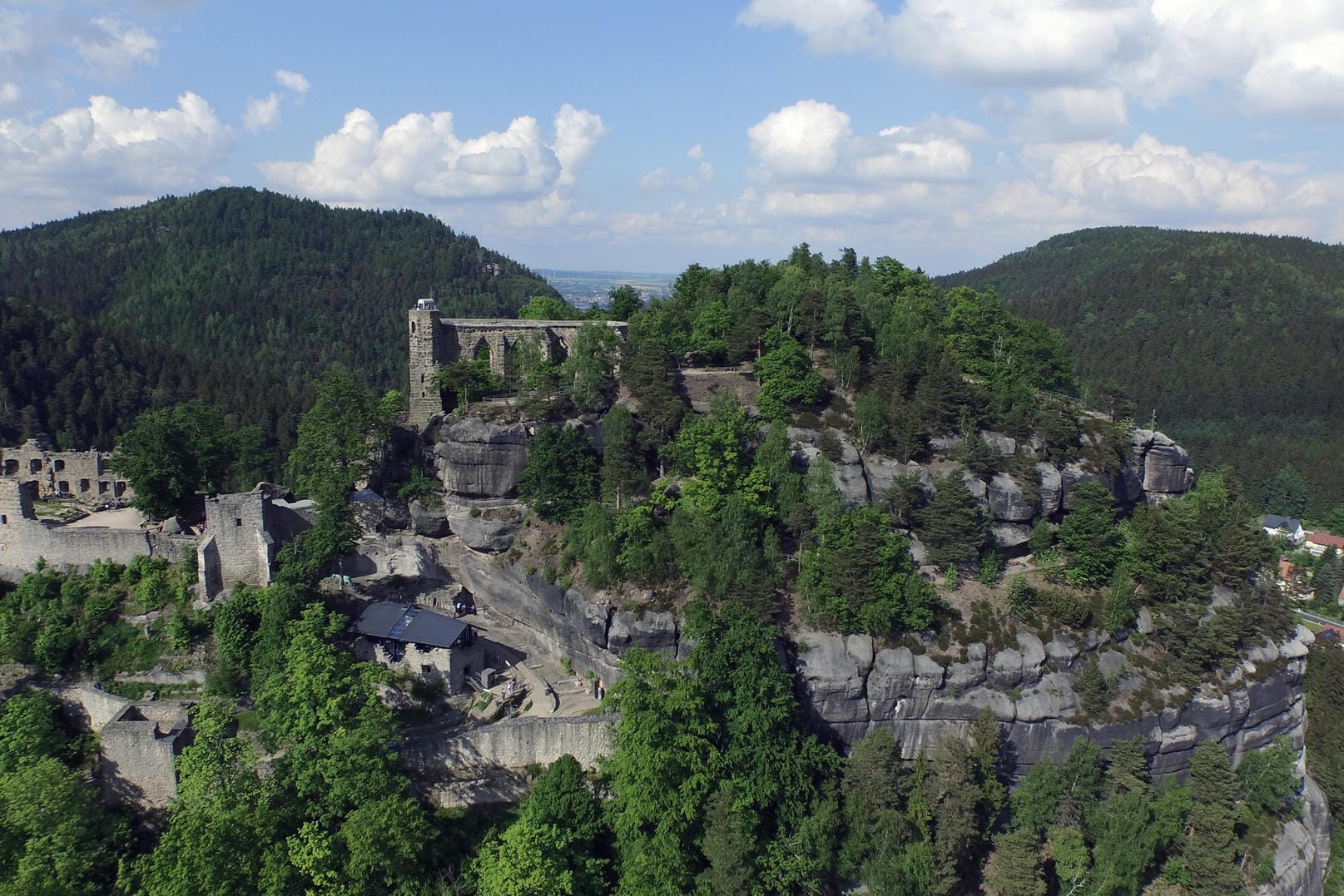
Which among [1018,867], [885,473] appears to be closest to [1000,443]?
[885,473]

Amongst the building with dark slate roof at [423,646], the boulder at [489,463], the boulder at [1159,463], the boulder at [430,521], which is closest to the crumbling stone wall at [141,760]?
the building with dark slate roof at [423,646]

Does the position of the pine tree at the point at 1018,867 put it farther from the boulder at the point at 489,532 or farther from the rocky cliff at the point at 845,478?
the boulder at the point at 489,532

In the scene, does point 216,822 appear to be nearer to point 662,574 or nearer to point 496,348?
point 662,574

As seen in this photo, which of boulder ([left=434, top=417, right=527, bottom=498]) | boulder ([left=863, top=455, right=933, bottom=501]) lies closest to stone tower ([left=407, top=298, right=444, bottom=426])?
boulder ([left=434, top=417, right=527, bottom=498])

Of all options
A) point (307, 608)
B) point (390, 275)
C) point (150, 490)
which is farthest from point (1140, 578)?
point (390, 275)

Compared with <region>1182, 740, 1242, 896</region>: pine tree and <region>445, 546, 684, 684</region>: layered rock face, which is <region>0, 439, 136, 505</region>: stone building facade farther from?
<region>1182, 740, 1242, 896</region>: pine tree
